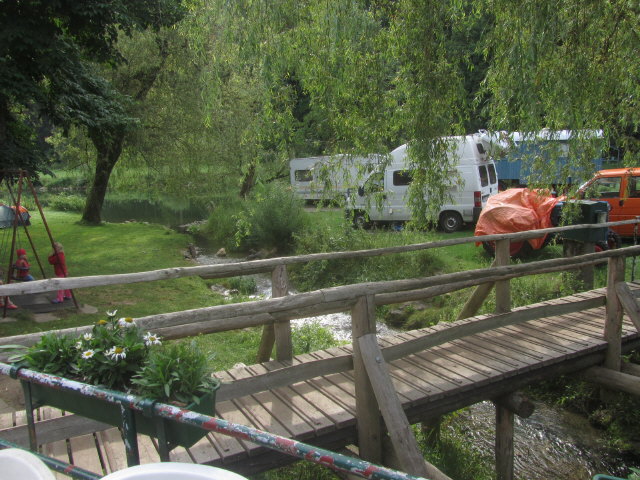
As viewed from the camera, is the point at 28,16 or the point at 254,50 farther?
the point at 28,16

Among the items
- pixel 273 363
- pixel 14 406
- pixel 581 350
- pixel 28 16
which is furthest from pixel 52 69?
pixel 581 350

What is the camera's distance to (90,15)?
9125 millimetres

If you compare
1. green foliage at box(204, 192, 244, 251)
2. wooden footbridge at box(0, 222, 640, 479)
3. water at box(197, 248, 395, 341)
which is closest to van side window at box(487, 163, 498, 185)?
water at box(197, 248, 395, 341)

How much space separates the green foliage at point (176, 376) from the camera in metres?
2.13

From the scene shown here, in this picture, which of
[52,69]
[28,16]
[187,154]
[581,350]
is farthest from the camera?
[187,154]

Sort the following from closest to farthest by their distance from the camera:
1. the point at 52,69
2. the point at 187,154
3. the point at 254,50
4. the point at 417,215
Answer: the point at 254,50, the point at 417,215, the point at 52,69, the point at 187,154

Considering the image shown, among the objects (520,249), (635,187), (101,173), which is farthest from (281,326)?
(101,173)

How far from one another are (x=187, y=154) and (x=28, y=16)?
969 centimetres

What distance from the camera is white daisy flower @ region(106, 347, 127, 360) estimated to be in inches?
90.0

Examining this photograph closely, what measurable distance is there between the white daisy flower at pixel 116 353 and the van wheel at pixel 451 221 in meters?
14.9

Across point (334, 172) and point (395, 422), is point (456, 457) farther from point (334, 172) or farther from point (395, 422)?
point (334, 172)

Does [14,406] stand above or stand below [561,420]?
above

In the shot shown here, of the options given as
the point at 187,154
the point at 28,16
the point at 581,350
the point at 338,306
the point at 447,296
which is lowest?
the point at 447,296

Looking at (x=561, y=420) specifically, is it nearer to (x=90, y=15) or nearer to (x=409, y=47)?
(x=409, y=47)
